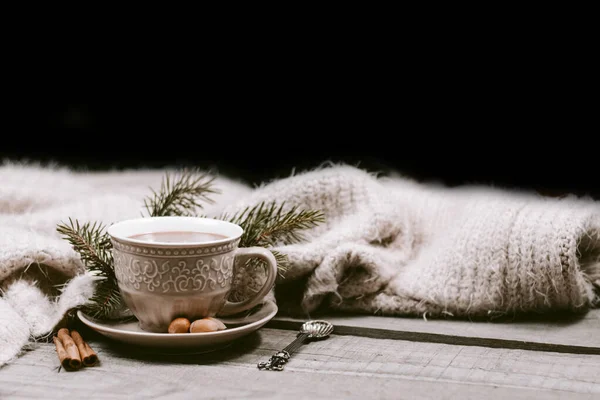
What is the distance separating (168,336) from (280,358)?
0.36ft

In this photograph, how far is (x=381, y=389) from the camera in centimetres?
60

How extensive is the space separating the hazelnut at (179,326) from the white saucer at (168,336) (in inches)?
0.5

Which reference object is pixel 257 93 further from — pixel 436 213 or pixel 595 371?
pixel 595 371

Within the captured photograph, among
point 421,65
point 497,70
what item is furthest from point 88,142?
point 497,70

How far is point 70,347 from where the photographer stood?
65 cm

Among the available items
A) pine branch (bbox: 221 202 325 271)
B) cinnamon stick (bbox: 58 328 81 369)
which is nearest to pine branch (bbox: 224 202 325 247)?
pine branch (bbox: 221 202 325 271)

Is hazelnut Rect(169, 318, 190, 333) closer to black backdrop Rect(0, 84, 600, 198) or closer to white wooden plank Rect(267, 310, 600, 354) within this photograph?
white wooden plank Rect(267, 310, 600, 354)

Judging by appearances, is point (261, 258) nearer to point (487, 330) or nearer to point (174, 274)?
point (174, 274)

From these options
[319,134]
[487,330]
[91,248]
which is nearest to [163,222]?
[91,248]

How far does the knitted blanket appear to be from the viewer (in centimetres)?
76

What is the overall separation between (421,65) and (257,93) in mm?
311

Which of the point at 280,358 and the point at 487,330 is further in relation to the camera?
the point at 487,330

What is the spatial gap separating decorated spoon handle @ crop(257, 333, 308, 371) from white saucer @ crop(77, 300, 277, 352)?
3 cm

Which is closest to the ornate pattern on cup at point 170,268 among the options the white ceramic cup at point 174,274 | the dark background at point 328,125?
the white ceramic cup at point 174,274
